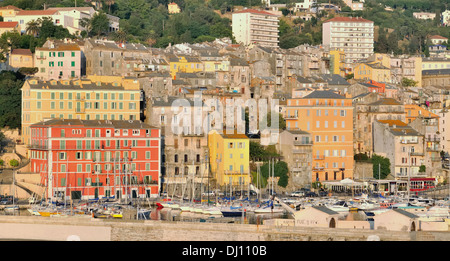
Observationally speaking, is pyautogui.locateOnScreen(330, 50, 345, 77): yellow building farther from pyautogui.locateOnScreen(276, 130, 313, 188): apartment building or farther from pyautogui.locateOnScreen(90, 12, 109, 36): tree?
pyautogui.locateOnScreen(276, 130, 313, 188): apartment building

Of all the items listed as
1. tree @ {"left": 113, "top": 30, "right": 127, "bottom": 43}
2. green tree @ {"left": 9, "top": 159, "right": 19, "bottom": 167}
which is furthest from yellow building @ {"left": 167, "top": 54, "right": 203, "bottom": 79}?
green tree @ {"left": 9, "top": 159, "right": 19, "bottom": 167}

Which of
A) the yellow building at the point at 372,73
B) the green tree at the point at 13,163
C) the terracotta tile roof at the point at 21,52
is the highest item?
the terracotta tile roof at the point at 21,52

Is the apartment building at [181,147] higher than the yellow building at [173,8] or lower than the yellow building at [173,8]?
lower

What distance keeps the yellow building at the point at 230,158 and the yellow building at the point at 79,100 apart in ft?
22.7

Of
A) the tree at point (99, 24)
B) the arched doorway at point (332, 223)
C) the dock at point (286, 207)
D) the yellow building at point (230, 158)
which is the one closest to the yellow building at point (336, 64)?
the tree at point (99, 24)

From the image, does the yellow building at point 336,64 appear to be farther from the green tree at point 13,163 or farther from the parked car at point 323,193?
the green tree at point 13,163

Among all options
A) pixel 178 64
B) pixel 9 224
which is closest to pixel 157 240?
pixel 9 224

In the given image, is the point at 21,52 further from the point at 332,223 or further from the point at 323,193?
the point at 332,223

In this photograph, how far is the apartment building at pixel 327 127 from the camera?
79.1 meters

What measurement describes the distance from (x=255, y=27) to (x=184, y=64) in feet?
94.8

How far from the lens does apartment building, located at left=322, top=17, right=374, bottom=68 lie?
122812 millimetres

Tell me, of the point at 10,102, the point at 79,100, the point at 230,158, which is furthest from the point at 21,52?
the point at 230,158

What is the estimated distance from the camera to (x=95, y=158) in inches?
2761

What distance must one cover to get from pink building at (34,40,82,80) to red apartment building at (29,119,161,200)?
13.2 metres
